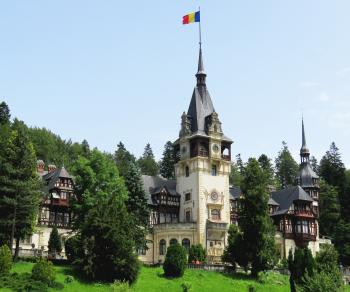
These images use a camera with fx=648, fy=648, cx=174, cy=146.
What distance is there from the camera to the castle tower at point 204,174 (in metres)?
77.4

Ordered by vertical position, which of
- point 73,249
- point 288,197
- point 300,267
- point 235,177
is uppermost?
point 235,177

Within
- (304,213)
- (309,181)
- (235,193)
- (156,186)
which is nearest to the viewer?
(156,186)

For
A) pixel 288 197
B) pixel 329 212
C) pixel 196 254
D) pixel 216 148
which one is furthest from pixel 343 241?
pixel 196 254

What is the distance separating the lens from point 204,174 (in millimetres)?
80062

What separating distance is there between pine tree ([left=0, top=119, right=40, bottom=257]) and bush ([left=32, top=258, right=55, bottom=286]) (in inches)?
305

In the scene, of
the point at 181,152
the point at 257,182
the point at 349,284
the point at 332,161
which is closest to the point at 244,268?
the point at 257,182

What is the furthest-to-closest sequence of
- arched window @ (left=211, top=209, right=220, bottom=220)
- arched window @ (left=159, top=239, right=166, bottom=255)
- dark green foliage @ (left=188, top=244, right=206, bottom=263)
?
arched window @ (left=211, top=209, right=220, bottom=220) → arched window @ (left=159, top=239, right=166, bottom=255) → dark green foliage @ (left=188, top=244, right=206, bottom=263)

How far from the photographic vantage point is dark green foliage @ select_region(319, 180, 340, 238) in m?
101

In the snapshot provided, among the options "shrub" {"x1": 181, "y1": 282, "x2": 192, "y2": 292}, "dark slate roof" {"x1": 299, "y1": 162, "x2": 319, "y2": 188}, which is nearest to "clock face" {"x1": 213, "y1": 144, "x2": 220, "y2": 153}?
"dark slate roof" {"x1": 299, "y1": 162, "x2": 319, "y2": 188}

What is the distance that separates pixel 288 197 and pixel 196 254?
2431 centimetres

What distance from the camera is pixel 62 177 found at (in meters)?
77.9

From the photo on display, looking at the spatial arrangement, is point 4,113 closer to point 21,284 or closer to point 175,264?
point 175,264

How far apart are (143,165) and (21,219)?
72.8 meters

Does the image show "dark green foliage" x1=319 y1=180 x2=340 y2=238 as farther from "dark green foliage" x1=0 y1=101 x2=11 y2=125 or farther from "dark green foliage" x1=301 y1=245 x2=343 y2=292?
"dark green foliage" x1=0 y1=101 x2=11 y2=125
